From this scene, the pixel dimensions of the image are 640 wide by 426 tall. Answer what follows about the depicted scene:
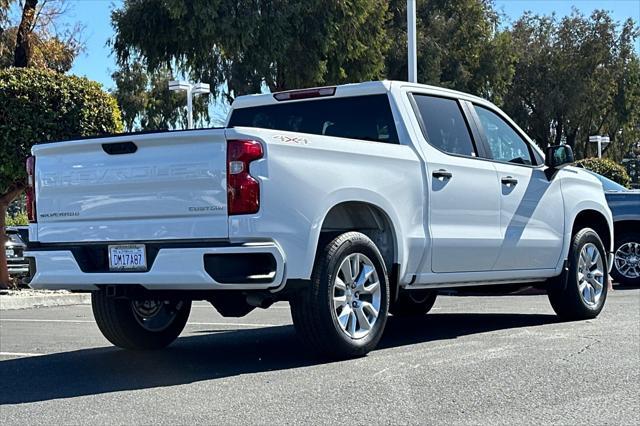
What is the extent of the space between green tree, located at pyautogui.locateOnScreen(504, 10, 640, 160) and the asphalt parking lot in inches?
1330

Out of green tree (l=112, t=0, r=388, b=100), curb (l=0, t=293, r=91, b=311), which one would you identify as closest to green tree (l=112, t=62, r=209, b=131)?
green tree (l=112, t=0, r=388, b=100)

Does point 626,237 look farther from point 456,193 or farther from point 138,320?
point 138,320

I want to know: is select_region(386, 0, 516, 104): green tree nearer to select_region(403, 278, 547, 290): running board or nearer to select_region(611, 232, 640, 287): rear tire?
select_region(611, 232, 640, 287): rear tire

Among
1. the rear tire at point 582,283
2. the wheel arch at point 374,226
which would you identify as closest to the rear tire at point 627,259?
the rear tire at point 582,283

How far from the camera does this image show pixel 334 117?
25.3 ft

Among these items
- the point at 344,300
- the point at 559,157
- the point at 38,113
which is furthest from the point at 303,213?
the point at 38,113

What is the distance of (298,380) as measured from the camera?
577 cm

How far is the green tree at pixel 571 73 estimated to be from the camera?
40.9m

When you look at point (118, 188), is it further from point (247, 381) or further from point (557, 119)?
point (557, 119)

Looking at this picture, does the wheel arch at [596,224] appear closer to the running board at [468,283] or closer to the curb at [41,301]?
the running board at [468,283]

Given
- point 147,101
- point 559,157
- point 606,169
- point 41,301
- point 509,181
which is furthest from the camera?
point 147,101

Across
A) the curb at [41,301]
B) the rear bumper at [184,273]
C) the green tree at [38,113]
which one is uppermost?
the green tree at [38,113]

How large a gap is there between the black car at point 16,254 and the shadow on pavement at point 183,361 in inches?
342

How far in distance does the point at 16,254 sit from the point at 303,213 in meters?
12.2
